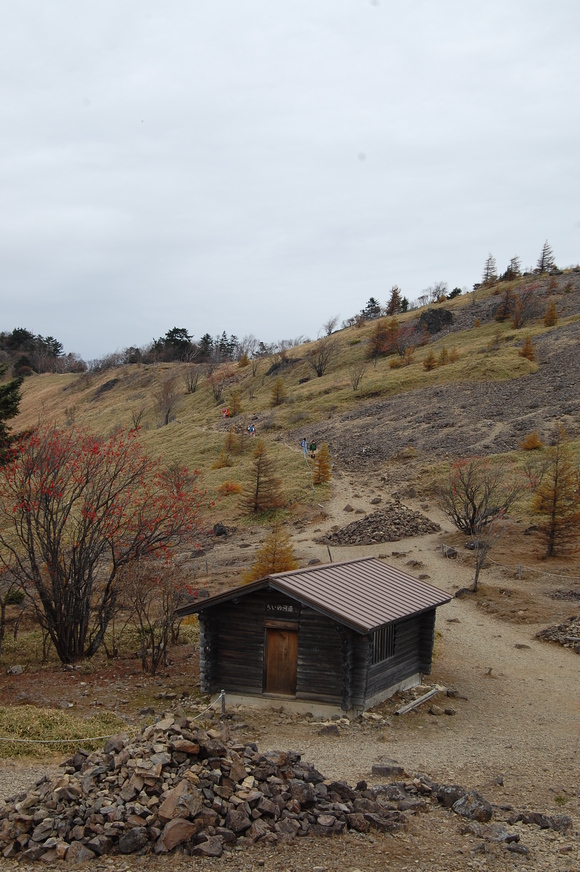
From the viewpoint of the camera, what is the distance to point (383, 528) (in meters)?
38.5

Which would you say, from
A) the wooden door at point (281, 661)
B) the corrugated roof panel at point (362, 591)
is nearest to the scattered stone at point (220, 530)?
the corrugated roof panel at point (362, 591)

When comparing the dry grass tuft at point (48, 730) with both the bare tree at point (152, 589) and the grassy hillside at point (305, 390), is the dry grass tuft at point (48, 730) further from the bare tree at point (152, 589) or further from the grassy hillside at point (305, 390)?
the grassy hillside at point (305, 390)

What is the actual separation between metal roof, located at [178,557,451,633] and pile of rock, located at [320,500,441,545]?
52.6 ft

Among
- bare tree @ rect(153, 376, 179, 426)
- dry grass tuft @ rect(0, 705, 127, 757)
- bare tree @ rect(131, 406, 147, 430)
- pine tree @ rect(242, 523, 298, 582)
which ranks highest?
bare tree @ rect(153, 376, 179, 426)

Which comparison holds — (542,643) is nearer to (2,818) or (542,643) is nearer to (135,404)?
(2,818)

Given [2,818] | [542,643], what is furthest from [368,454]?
[2,818]

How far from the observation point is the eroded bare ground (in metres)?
9.24

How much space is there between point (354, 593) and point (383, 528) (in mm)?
20253

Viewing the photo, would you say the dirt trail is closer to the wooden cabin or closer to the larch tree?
the wooden cabin

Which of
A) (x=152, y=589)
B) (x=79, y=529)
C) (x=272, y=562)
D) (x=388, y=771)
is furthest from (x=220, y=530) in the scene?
(x=388, y=771)

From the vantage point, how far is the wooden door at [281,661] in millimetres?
17641

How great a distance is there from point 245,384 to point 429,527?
188 feet

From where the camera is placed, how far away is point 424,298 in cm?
14050

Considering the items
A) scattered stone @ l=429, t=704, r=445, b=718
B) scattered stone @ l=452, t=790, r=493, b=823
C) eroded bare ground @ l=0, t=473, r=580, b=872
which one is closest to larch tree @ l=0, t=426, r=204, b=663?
eroded bare ground @ l=0, t=473, r=580, b=872
